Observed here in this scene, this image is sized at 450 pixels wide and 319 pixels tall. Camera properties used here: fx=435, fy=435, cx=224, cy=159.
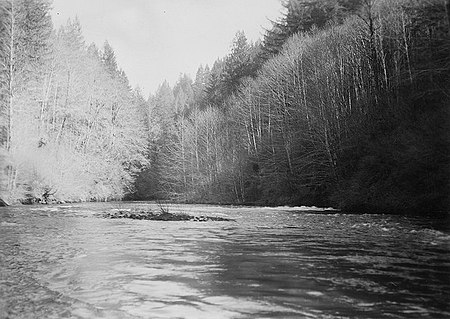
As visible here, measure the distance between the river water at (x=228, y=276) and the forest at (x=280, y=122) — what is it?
8.29 metres

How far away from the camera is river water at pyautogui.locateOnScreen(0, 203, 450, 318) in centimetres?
437

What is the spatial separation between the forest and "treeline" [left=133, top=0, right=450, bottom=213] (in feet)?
0.28

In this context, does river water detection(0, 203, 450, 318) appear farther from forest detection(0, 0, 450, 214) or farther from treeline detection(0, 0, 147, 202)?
→ treeline detection(0, 0, 147, 202)

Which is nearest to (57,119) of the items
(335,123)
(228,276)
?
(335,123)

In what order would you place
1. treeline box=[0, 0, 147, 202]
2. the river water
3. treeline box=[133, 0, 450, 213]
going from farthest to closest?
treeline box=[0, 0, 147, 202], treeline box=[133, 0, 450, 213], the river water

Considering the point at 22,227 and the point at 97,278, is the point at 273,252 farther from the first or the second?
the point at 22,227

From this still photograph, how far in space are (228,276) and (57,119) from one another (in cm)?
3307

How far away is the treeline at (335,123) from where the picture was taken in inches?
666

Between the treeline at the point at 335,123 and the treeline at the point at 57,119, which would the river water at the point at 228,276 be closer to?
the treeline at the point at 335,123

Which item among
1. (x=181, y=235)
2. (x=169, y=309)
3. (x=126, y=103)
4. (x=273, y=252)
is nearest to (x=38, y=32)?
(x=126, y=103)

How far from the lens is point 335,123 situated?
26141mm

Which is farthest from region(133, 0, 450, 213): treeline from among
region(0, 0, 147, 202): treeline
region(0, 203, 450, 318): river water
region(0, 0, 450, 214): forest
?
region(0, 0, 147, 202): treeline

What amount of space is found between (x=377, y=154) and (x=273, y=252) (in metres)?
13.1

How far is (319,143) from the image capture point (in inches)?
1064
